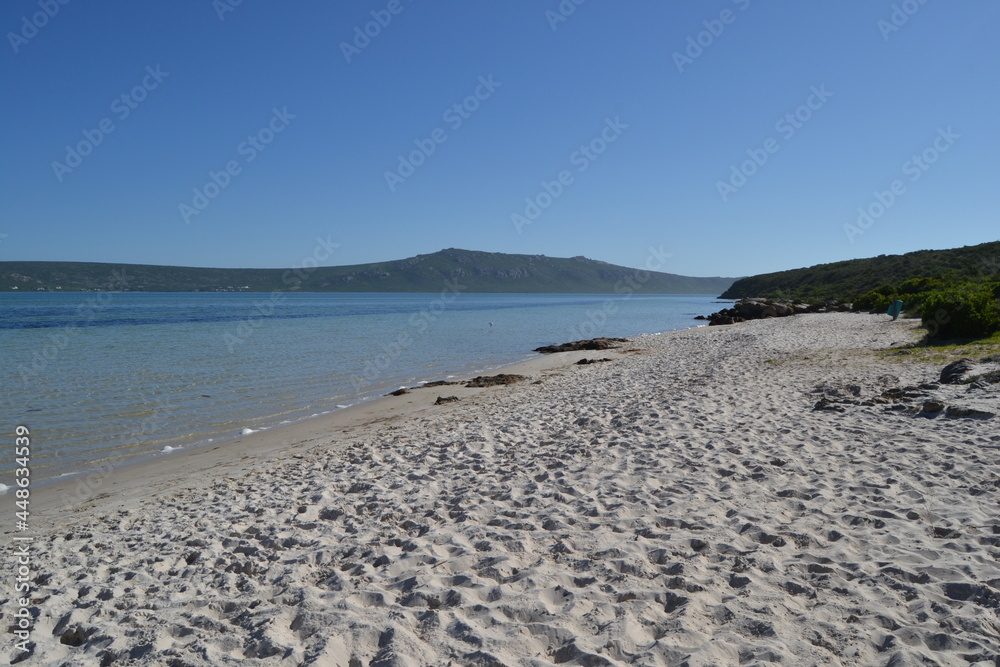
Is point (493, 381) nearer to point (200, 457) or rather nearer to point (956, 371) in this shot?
point (200, 457)

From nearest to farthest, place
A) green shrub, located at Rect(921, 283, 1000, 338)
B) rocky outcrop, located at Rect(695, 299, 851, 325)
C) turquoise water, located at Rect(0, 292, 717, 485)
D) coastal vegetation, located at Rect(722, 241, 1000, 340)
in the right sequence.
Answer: turquoise water, located at Rect(0, 292, 717, 485) < green shrub, located at Rect(921, 283, 1000, 338) < coastal vegetation, located at Rect(722, 241, 1000, 340) < rocky outcrop, located at Rect(695, 299, 851, 325)

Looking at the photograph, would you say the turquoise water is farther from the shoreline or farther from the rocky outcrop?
the rocky outcrop

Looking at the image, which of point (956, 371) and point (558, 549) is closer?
point (558, 549)

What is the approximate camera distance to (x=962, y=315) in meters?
16.4

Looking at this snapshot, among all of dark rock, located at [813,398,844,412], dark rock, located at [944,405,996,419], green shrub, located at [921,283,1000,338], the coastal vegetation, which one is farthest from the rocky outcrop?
dark rock, located at [944,405,996,419]

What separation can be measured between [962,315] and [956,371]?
773 centimetres

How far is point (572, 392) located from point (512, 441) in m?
5.20

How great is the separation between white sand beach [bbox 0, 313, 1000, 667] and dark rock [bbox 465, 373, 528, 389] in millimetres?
6824

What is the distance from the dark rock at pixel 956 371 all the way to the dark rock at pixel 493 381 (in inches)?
394

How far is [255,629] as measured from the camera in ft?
12.6

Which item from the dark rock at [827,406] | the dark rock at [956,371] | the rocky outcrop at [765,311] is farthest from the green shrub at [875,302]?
the dark rock at [827,406]

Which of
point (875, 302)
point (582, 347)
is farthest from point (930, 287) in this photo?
point (582, 347)

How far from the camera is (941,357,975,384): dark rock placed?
33.5 feet

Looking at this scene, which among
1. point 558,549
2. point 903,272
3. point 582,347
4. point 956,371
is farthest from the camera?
point 903,272
